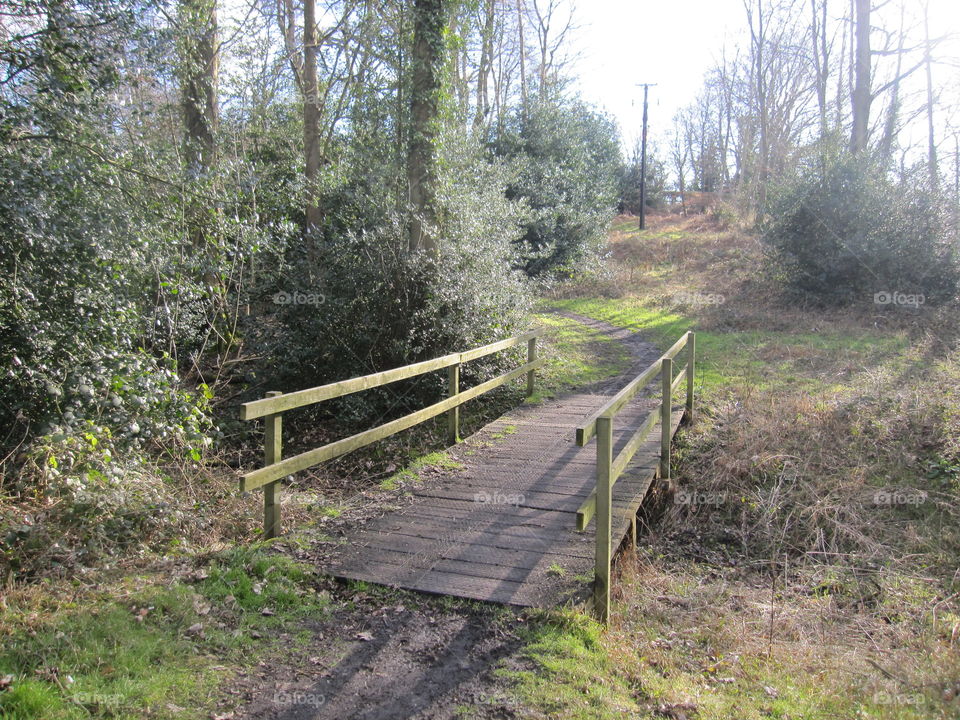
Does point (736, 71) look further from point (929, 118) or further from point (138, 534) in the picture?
point (138, 534)

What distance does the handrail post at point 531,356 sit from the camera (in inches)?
416

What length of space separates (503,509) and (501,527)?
1.38 ft

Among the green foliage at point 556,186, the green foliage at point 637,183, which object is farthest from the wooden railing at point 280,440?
the green foliage at point 637,183

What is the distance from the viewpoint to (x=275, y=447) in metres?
5.16

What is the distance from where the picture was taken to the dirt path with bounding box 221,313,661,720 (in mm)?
3420

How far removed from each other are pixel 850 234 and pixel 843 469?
35.3 feet

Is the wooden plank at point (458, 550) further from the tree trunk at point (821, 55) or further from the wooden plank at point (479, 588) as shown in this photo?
the tree trunk at point (821, 55)

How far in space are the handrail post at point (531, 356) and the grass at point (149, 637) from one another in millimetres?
6316

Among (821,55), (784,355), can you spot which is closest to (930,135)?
(821,55)

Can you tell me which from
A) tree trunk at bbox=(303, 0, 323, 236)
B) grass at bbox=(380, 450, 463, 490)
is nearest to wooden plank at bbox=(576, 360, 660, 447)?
grass at bbox=(380, 450, 463, 490)

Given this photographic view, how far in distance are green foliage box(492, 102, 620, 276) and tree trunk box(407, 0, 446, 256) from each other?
38.0 feet

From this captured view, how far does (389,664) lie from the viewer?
12.5 feet

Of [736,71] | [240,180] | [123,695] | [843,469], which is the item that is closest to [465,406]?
[240,180]

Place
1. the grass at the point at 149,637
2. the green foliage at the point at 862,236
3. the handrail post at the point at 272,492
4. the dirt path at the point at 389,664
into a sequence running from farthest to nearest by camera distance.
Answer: the green foliage at the point at 862,236, the handrail post at the point at 272,492, the dirt path at the point at 389,664, the grass at the point at 149,637
